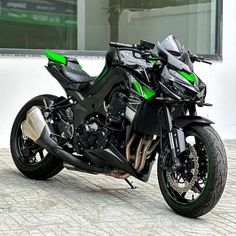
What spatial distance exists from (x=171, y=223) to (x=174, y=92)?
1.06 metres

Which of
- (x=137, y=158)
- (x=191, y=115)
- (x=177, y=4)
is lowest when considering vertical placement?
(x=137, y=158)

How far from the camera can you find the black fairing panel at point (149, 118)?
4738 mm

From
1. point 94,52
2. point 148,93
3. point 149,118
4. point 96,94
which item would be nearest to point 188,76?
point 148,93

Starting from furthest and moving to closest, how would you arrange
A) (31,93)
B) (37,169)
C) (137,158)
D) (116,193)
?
1. (31,93)
2. (37,169)
3. (116,193)
4. (137,158)

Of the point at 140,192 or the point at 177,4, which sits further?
the point at 177,4

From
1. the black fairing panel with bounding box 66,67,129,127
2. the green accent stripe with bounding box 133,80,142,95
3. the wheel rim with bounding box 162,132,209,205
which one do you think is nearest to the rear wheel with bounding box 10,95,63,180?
the black fairing panel with bounding box 66,67,129,127

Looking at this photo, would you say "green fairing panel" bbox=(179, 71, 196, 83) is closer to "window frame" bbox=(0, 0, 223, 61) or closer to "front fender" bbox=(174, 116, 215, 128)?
"front fender" bbox=(174, 116, 215, 128)

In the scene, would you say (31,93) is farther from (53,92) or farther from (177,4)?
(177,4)

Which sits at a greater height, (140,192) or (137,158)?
(137,158)

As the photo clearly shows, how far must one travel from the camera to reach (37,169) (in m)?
5.78

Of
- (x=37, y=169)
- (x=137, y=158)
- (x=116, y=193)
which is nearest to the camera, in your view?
(x=137, y=158)

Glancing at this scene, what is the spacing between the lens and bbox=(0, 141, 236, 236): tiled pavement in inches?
168

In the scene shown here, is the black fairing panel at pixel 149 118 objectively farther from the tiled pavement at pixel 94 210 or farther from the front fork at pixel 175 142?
the tiled pavement at pixel 94 210

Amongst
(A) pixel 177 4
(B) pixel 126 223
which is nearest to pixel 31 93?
(A) pixel 177 4
